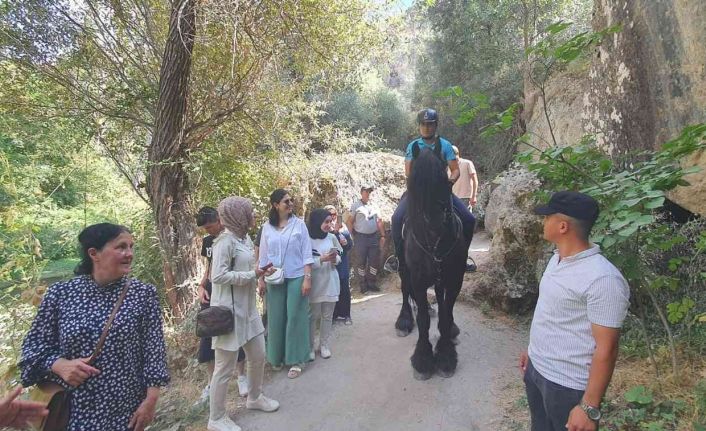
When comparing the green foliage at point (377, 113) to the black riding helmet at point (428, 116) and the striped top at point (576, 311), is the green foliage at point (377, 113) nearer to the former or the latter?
the black riding helmet at point (428, 116)

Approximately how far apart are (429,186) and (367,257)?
4016mm

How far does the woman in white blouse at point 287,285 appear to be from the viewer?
4.16 meters

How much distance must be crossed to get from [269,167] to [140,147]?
221cm

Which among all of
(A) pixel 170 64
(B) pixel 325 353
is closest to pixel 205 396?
(B) pixel 325 353

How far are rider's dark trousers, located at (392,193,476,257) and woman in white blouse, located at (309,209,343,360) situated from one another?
76cm

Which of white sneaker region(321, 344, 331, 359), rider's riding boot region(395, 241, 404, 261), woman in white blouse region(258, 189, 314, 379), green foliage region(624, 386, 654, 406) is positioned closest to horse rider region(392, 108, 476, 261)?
rider's riding boot region(395, 241, 404, 261)

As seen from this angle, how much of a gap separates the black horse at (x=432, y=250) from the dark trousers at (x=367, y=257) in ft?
9.36

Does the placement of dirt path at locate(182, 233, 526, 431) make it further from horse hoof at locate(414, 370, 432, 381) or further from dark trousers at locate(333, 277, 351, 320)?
dark trousers at locate(333, 277, 351, 320)

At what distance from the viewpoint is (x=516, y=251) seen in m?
5.36

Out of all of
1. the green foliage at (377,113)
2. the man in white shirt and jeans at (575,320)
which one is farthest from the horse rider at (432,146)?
the green foliage at (377,113)

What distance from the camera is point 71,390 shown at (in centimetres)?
193

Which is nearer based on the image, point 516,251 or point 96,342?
point 96,342

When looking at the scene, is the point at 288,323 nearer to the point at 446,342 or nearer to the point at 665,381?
the point at 446,342

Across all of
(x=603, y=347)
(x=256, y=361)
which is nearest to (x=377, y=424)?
(x=256, y=361)
